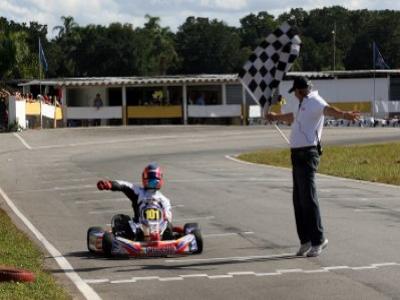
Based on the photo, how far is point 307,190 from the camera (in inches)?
359

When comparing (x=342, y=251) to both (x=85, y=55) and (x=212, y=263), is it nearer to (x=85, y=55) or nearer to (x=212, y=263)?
(x=212, y=263)

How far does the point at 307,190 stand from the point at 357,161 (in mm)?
15893

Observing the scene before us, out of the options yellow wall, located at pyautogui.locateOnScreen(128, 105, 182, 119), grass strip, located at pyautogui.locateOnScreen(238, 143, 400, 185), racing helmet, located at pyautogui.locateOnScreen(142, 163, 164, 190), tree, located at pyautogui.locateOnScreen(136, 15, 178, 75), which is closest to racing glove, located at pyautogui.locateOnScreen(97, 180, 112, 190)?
racing helmet, located at pyautogui.locateOnScreen(142, 163, 164, 190)

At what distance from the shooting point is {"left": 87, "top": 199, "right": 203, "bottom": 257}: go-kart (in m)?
9.19

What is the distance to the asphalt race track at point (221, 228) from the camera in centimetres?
760

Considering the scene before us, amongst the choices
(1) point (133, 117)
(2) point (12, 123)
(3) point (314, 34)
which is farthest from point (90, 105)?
(3) point (314, 34)

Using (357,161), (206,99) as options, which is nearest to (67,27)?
(206,99)

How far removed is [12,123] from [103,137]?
5.30 m

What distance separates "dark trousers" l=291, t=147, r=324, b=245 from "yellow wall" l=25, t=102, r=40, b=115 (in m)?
36.4

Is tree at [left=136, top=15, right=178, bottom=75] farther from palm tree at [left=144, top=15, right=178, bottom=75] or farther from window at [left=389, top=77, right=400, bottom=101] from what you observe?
window at [left=389, top=77, right=400, bottom=101]

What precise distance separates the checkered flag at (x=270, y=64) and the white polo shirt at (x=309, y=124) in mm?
1149

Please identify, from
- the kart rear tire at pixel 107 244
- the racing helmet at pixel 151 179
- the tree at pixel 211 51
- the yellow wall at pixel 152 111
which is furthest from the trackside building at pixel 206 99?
the kart rear tire at pixel 107 244

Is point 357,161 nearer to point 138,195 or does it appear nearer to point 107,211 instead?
point 107,211

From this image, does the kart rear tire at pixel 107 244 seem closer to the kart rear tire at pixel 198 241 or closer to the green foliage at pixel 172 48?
the kart rear tire at pixel 198 241
